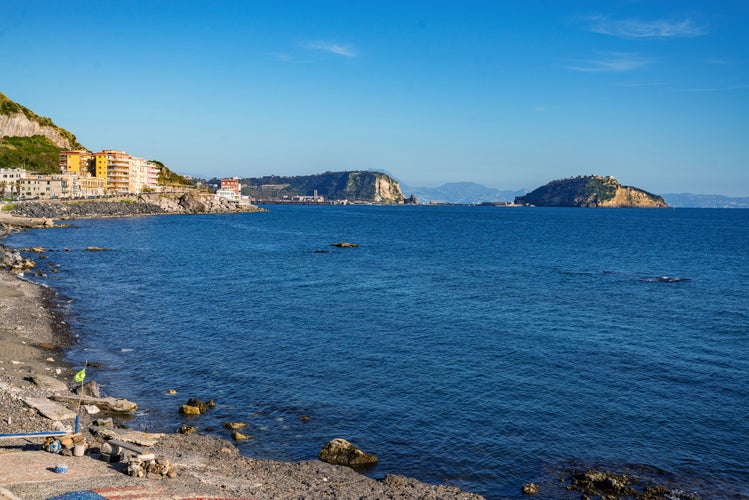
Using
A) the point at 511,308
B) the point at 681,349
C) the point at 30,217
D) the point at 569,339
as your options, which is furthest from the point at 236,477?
the point at 30,217

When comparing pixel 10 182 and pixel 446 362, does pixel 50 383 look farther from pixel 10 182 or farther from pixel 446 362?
pixel 10 182

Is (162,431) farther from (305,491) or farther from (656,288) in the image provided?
(656,288)

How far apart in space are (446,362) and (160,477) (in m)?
20.3

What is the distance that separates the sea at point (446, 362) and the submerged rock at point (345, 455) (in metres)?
0.62

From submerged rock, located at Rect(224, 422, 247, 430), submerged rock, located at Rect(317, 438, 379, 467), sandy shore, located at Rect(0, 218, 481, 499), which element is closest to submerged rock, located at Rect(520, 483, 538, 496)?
sandy shore, located at Rect(0, 218, 481, 499)

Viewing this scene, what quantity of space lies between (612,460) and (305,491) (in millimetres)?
12621

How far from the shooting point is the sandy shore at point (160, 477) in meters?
18.0

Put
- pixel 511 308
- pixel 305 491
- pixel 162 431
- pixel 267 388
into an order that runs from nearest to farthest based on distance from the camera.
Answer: pixel 305 491
pixel 162 431
pixel 267 388
pixel 511 308

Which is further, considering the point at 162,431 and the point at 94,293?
the point at 94,293

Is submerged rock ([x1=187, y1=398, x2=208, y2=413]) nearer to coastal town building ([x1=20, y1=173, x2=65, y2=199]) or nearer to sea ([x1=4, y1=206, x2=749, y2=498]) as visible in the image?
sea ([x1=4, y1=206, x2=749, y2=498])

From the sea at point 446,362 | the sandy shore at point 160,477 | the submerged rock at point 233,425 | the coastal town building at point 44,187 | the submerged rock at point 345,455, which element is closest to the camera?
the sandy shore at point 160,477

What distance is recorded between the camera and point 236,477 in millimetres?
20656

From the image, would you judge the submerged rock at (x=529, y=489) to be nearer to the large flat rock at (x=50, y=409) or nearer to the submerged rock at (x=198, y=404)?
the submerged rock at (x=198, y=404)

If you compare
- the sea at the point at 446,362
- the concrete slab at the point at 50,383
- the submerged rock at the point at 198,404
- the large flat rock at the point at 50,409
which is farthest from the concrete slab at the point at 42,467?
the concrete slab at the point at 50,383
